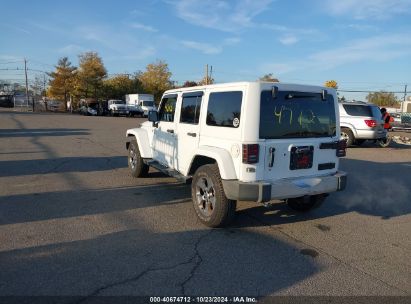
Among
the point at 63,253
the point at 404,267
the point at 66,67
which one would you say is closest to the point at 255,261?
the point at 404,267

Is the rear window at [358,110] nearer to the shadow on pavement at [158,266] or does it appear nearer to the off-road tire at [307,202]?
the off-road tire at [307,202]

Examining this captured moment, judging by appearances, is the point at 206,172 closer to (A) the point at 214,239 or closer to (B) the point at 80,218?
(A) the point at 214,239

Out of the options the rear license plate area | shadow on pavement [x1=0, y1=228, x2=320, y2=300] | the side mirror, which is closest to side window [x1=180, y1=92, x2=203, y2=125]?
the side mirror

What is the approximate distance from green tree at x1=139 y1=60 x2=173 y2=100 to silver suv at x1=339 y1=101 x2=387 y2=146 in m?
56.0

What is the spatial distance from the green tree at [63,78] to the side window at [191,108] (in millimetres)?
57546

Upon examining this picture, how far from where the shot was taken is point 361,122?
14672mm

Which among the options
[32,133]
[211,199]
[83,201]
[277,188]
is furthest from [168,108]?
[32,133]

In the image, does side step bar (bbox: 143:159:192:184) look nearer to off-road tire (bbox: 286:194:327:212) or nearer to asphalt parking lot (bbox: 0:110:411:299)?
asphalt parking lot (bbox: 0:110:411:299)

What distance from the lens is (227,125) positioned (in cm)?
494

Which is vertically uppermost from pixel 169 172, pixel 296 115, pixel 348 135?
pixel 296 115

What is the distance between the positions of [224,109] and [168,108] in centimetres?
193

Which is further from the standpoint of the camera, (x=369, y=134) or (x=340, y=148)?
(x=369, y=134)

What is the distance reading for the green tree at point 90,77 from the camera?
5831 cm

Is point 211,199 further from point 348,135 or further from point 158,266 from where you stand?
point 348,135
